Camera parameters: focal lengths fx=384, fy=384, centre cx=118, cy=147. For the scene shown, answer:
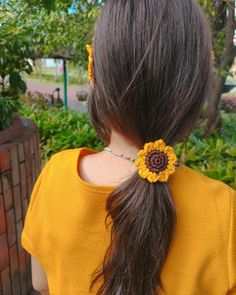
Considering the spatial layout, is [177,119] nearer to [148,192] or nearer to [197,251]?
[148,192]

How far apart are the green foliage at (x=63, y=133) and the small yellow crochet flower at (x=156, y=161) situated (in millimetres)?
3377

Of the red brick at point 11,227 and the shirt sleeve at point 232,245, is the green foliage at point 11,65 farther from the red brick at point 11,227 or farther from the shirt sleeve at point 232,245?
the shirt sleeve at point 232,245

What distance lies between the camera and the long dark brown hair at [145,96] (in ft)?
2.78

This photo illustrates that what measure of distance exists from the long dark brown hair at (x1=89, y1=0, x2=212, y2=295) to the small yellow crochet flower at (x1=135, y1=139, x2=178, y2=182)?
30 millimetres

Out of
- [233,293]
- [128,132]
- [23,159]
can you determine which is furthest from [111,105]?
[23,159]

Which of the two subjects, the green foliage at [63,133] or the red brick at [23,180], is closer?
the red brick at [23,180]

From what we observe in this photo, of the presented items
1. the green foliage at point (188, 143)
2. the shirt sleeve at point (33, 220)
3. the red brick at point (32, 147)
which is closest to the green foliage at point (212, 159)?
the green foliage at point (188, 143)

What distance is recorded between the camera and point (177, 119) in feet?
2.94

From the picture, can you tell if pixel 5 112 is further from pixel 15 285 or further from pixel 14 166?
pixel 15 285

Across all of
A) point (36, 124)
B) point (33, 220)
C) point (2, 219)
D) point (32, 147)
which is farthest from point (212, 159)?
point (33, 220)

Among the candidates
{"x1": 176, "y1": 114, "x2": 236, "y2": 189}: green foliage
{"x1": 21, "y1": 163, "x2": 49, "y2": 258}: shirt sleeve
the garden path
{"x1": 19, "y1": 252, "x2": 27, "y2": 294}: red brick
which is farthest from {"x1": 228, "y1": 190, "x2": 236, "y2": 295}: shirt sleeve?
the garden path

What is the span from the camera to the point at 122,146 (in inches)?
38.2

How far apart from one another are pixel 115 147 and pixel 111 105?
0.41 ft

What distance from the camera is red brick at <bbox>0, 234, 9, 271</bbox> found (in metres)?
1.98
